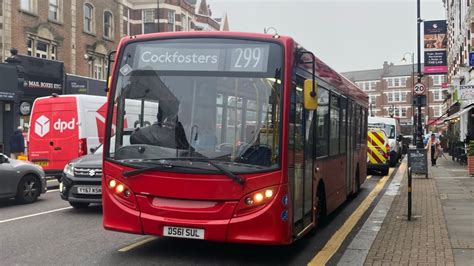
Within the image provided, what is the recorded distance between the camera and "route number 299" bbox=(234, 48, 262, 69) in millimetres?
6164

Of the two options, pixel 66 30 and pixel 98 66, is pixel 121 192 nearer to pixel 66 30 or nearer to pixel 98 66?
pixel 66 30

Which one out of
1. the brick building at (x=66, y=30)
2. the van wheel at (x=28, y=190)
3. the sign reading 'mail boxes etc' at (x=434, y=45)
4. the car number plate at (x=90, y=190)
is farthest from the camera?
the sign reading 'mail boxes etc' at (x=434, y=45)

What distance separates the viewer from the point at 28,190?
11.8 metres

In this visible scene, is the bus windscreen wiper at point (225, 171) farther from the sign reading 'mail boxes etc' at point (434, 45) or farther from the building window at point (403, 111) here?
the building window at point (403, 111)

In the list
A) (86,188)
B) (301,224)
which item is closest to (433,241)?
(301,224)

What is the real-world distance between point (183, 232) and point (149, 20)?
4462 centimetres

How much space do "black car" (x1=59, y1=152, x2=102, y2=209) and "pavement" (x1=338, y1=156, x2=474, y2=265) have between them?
4.83m

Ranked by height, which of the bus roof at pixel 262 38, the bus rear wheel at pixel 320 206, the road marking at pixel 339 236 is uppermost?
the bus roof at pixel 262 38

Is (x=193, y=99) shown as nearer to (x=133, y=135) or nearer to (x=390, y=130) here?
(x=133, y=135)

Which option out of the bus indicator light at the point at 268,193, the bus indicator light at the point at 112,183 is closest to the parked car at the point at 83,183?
the bus indicator light at the point at 112,183

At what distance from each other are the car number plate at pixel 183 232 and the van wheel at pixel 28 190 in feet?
21.7

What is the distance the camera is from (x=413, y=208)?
422 inches

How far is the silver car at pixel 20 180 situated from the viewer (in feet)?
36.6

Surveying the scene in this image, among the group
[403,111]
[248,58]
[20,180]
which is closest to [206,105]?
[248,58]
